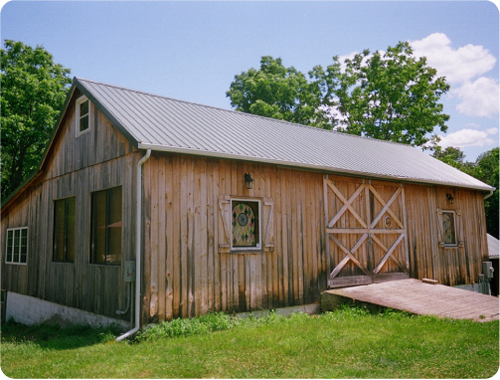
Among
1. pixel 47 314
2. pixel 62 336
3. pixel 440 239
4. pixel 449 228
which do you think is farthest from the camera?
pixel 449 228

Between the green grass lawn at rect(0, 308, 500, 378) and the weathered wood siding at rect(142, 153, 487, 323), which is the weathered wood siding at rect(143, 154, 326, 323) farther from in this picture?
the green grass lawn at rect(0, 308, 500, 378)

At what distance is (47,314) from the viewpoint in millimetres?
11695

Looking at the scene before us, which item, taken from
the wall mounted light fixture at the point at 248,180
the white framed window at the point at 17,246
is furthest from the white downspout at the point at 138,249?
the white framed window at the point at 17,246

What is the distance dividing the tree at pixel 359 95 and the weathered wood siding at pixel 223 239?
1922 centimetres

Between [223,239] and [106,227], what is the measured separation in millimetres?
2517

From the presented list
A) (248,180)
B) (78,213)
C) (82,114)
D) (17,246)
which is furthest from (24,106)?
(248,180)

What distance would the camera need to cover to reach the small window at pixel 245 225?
31.2 feet

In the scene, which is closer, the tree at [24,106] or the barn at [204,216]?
the barn at [204,216]

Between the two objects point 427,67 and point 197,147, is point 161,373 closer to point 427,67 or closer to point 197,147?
point 197,147

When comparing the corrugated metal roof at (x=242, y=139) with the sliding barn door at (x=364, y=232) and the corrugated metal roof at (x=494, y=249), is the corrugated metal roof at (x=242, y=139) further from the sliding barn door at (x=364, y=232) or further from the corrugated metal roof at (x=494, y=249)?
the corrugated metal roof at (x=494, y=249)

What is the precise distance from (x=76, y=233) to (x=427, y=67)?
2746cm

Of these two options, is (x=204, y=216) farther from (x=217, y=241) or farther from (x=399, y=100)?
(x=399, y=100)

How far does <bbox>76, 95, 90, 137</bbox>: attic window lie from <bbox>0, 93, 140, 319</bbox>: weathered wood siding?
0.84 feet

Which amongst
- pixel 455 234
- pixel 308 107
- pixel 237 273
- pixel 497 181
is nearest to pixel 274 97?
pixel 308 107
